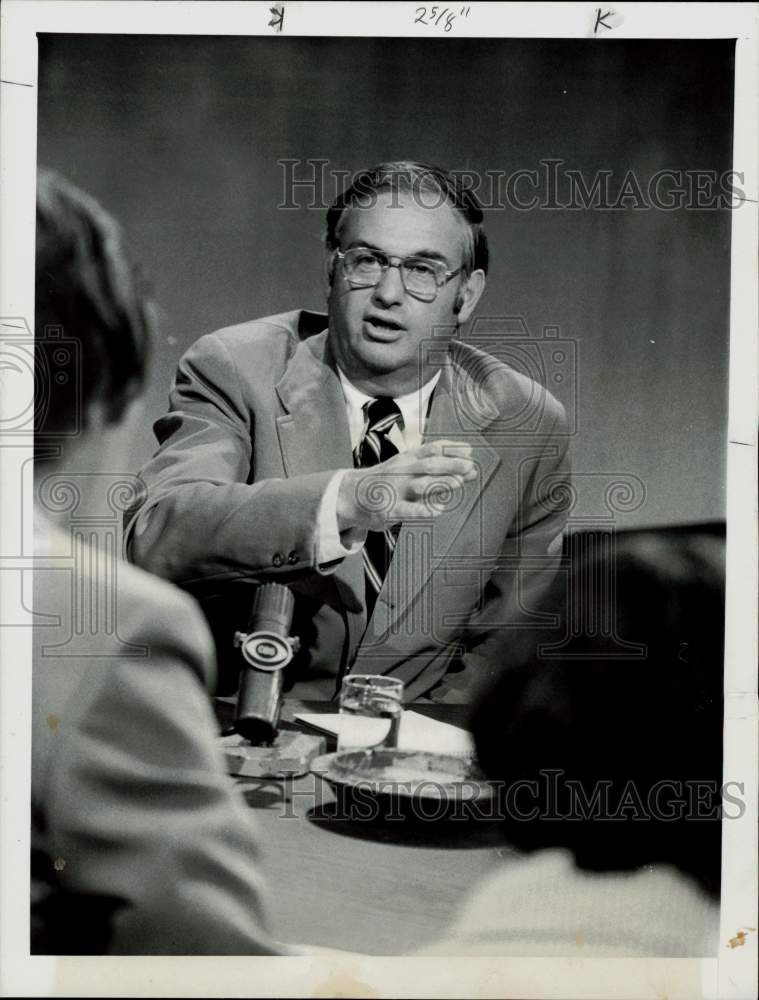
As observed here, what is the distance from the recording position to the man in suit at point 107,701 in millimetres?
1968

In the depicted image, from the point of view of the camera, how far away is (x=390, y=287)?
6.53 ft

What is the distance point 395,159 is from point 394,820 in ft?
5.49

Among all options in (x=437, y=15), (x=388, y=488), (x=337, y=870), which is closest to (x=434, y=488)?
(x=388, y=488)

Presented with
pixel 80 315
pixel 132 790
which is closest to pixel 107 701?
pixel 132 790

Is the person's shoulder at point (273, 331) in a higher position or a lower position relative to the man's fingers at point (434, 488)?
higher

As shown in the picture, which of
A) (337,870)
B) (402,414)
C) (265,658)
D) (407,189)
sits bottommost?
(337,870)

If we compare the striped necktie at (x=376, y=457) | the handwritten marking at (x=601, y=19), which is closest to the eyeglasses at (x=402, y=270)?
the striped necktie at (x=376, y=457)

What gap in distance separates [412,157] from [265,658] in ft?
4.34

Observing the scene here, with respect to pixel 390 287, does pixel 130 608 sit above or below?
below

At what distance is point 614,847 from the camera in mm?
2021

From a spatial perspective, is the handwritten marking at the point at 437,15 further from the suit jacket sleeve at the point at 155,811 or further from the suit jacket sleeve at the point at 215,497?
the suit jacket sleeve at the point at 155,811

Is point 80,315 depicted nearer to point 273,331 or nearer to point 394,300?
point 273,331

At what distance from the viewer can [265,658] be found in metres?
1.96

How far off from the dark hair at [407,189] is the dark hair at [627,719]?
0.90 meters
